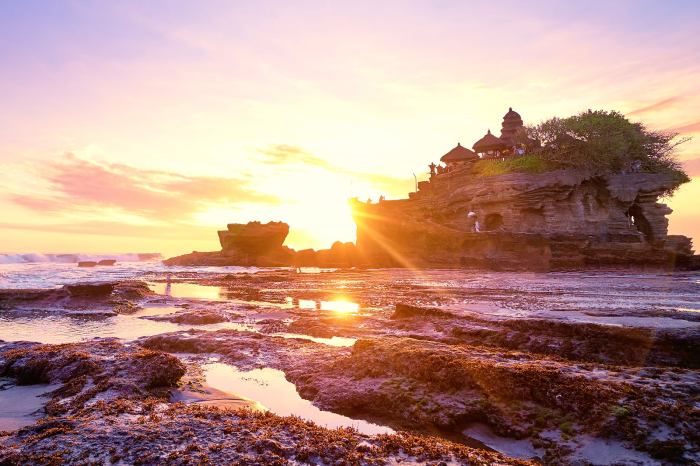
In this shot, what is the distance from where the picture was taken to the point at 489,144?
6200 centimetres

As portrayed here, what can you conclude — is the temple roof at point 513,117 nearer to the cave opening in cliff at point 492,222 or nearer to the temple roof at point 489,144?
the temple roof at point 489,144

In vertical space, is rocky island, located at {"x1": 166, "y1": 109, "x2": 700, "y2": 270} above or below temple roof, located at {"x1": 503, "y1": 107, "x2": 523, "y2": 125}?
below

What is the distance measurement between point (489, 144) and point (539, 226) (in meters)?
21.7

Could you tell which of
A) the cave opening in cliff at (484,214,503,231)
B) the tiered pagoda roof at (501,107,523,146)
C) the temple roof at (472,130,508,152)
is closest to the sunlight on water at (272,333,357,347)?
the cave opening in cliff at (484,214,503,231)

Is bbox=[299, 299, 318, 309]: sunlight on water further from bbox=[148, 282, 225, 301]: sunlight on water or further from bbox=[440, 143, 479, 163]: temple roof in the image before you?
bbox=[440, 143, 479, 163]: temple roof

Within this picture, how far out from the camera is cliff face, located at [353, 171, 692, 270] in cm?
3703

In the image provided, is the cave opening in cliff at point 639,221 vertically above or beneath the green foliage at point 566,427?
above

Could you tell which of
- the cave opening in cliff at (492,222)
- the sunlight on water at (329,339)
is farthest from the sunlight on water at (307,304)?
the cave opening in cliff at (492,222)

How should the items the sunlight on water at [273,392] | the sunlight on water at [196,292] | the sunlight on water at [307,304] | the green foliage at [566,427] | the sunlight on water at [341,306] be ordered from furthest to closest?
the sunlight on water at [196,292]
the sunlight on water at [307,304]
the sunlight on water at [341,306]
the sunlight on water at [273,392]
the green foliage at [566,427]

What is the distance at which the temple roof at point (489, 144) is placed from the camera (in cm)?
6188

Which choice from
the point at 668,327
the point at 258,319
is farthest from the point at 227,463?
the point at 258,319

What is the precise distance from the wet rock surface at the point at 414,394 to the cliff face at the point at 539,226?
1132 inches

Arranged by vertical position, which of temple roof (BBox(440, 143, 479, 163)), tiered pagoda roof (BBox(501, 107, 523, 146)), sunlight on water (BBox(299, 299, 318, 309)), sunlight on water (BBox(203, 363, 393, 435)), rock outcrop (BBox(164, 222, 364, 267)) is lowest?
sunlight on water (BBox(203, 363, 393, 435))

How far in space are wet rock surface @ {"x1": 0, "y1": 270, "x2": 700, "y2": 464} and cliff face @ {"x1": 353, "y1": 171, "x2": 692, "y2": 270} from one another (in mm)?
28765
